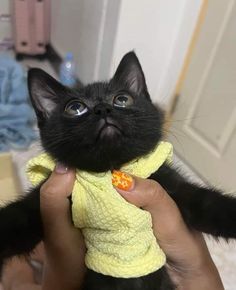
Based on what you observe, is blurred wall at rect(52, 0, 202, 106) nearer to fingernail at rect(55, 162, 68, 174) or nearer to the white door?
the white door

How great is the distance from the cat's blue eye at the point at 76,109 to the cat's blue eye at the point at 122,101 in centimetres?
6

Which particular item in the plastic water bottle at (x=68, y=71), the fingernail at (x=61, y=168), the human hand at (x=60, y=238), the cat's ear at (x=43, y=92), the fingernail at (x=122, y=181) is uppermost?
the cat's ear at (x=43, y=92)

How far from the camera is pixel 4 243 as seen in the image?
0.58 m

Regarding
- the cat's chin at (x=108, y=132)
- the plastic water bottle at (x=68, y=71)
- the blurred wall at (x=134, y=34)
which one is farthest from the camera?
the plastic water bottle at (x=68, y=71)

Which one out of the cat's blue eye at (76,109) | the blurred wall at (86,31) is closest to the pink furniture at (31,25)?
the blurred wall at (86,31)

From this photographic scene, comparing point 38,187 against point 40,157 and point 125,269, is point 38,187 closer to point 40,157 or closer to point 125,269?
point 40,157

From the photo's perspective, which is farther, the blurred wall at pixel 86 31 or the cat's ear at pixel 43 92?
the blurred wall at pixel 86 31

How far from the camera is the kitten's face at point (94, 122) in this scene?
529mm

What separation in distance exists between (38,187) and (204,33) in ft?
3.48

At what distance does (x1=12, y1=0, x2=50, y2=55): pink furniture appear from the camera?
1.67 metres

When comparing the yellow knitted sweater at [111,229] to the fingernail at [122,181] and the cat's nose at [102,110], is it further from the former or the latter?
the cat's nose at [102,110]

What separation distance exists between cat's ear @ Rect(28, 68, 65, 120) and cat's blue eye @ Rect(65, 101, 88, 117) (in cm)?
7

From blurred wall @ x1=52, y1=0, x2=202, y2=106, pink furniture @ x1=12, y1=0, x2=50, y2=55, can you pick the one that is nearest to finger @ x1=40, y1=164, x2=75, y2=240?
blurred wall @ x1=52, y1=0, x2=202, y2=106

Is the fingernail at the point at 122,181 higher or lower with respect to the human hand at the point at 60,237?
higher
